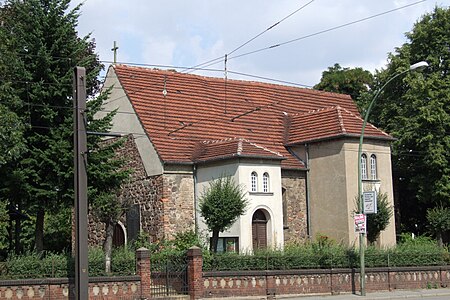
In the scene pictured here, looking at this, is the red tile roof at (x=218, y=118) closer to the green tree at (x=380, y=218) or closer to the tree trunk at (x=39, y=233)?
the green tree at (x=380, y=218)

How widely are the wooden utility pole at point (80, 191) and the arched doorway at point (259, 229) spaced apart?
616 inches

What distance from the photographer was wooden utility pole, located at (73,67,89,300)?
71.8ft

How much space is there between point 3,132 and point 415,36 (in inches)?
1267

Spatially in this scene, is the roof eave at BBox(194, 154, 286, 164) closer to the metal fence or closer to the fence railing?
the fence railing

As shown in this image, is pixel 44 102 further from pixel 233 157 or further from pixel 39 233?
pixel 233 157

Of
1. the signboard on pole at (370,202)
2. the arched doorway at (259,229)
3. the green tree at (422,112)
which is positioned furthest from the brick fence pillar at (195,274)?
the green tree at (422,112)

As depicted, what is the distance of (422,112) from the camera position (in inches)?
1795

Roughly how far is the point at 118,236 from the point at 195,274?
43.1 feet

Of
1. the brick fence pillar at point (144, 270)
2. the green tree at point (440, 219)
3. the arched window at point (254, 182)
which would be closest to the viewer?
the brick fence pillar at point (144, 270)

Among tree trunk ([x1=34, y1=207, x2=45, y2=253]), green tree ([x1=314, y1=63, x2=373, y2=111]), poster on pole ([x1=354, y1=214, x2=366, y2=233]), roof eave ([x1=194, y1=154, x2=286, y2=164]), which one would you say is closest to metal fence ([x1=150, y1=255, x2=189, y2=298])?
tree trunk ([x1=34, y1=207, x2=45, y2=253])

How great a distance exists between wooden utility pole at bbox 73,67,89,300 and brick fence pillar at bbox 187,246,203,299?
5997 mm

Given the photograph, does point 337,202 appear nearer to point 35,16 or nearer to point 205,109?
point 205,109

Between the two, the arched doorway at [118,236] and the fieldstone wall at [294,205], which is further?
the fieldstone wall at [294,205]

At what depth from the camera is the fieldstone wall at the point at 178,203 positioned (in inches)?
1443
